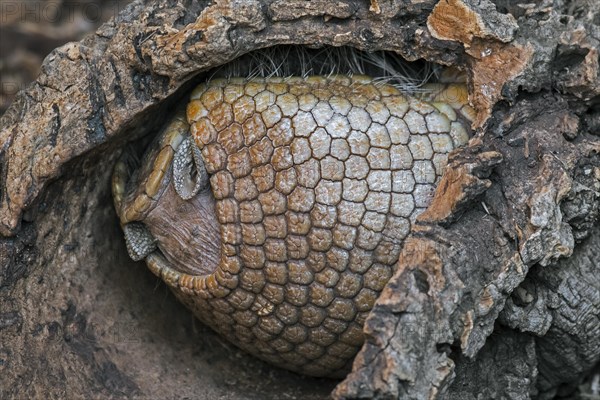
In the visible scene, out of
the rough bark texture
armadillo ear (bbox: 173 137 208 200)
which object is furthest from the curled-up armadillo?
the rough bark texture

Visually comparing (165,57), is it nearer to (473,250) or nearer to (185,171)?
(185,171)

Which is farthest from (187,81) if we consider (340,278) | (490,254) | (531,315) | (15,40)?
(15,40)

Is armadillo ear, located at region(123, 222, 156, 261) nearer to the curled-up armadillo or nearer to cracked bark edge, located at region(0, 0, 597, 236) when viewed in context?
the curled-up armadillo

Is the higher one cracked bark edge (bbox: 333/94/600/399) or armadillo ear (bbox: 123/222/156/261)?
cracked bark edge (bbox: 333/94/600/399)

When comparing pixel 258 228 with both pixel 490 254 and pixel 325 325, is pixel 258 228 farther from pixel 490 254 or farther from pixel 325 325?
pixel 490 254

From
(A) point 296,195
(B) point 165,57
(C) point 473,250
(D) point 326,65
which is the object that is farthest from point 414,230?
(B) point 165,57

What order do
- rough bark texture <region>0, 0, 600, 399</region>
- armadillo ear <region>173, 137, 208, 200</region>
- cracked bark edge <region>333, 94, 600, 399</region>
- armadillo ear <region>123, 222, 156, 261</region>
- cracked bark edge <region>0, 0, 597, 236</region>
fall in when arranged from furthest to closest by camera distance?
armadillo ear <region>123, 222, 156, 261</region> → armadillo ear <region>173, 137, 208, 200</region> → cracked bark edge <region>0, 0, 597, 236</region> → rough bark texture <region>0, 0, 600, 399</region> → cracked bark edge <region>333, 94, 600, 399</region>
